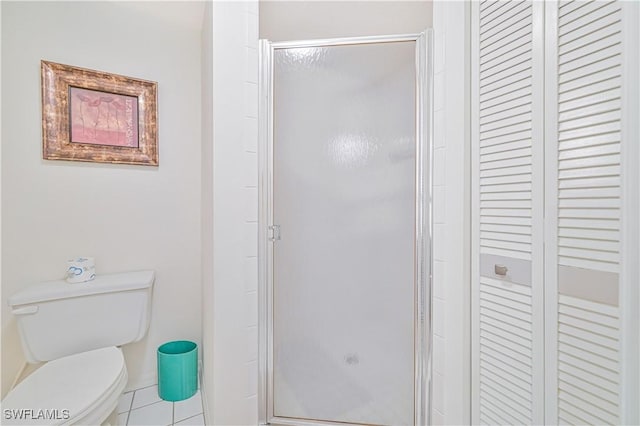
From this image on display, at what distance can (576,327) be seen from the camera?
83 cm

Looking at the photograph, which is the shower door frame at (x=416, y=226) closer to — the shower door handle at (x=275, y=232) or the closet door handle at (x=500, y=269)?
the shower door handle at (x=275, y=232)

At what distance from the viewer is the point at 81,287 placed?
140cm

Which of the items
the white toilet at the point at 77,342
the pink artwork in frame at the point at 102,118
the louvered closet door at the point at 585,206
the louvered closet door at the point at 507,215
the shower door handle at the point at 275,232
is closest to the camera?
the louvered closet door at the point at 585,206

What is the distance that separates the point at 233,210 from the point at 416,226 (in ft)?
2.55

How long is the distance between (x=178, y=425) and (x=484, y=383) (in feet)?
4.47

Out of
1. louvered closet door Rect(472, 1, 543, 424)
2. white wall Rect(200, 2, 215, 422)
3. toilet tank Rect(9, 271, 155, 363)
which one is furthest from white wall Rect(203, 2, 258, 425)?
louvered closet door Rect(472, 1, 543, 424)

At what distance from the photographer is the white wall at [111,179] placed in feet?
4.67

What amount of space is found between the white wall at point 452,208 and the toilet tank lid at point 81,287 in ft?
4.69

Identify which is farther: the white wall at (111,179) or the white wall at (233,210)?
the white wall at (111,179)

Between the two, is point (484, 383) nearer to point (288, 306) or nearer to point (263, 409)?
point (288, 306)

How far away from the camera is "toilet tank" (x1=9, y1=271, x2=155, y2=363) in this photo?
4.30ft

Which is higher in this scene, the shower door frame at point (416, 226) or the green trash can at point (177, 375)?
the shower door frame at point (416, 226)

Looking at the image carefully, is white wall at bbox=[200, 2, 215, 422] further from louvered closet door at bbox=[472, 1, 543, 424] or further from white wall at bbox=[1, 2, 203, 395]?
louvered closet door at bbox=[472, 1, 543, 424]

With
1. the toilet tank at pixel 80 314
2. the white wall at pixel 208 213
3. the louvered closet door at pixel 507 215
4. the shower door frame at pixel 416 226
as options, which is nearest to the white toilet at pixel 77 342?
the toilet tank at pixel 80 314
